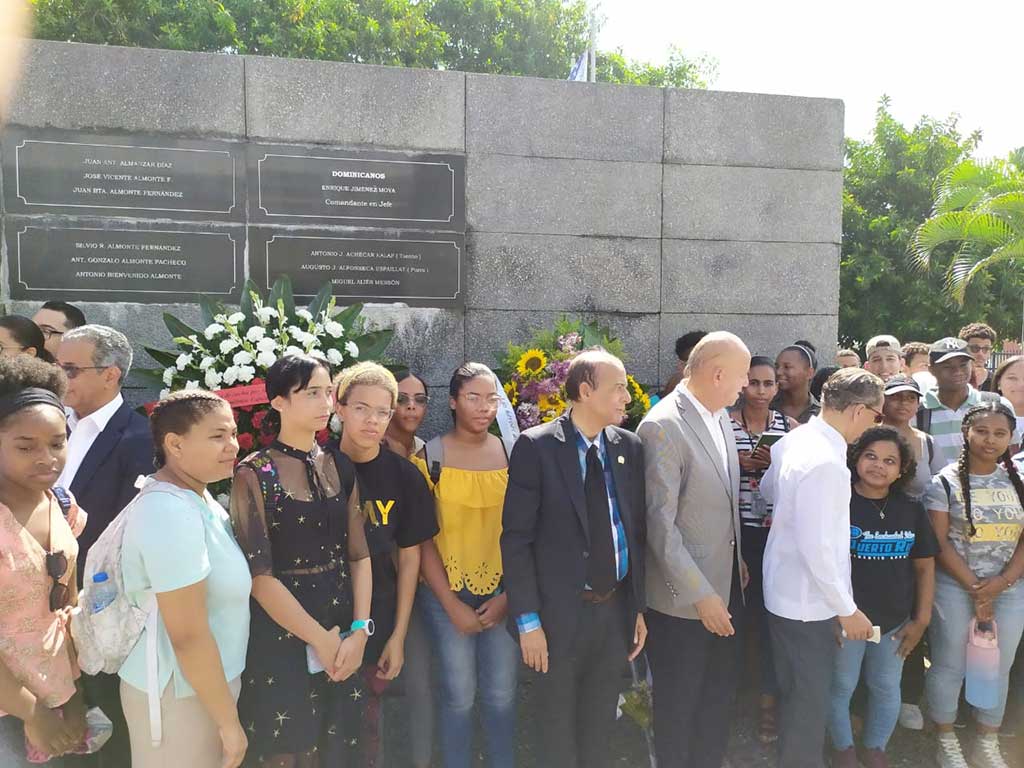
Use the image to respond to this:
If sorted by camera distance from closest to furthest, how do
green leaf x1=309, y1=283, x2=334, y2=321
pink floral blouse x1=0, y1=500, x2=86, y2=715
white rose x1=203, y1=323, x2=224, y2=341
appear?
pink floral blouse x1=0, y1=500, x2=86, y2=715 → white rose x1=203, y1=323, x2=224, y2=341 → green leaf x1=309, y1=283, x2=334, y2=321

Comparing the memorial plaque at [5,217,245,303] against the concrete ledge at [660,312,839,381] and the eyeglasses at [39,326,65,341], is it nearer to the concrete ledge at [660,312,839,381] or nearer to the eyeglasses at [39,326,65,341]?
the eyeglasses at [39,326,65,341]

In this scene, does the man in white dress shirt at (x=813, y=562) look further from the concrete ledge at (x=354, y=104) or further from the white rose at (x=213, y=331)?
the concrete ledge at (x=354, y=104)

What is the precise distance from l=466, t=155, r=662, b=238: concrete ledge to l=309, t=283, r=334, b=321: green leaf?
1.13 metres

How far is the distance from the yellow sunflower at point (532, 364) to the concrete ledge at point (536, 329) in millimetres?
729

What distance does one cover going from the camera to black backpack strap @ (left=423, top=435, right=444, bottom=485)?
10.5 ft

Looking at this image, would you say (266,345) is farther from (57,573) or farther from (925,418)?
(925,418)

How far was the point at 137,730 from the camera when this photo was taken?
85.4 inches

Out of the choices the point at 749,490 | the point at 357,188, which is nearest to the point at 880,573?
the point at 749,490

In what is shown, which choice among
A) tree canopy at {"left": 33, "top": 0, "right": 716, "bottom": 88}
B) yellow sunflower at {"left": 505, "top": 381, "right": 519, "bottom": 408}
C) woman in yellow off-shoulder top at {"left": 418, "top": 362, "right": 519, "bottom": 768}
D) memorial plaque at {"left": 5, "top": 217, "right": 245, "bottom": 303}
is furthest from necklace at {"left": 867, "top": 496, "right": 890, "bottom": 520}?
tree canopy at {"left": 33, "top": 0, "right": 716, "bottom": 88}

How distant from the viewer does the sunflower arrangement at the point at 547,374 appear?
3982 mm

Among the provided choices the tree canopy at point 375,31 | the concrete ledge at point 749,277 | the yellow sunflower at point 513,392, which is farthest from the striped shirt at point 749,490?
the tree canopy at point 375,31

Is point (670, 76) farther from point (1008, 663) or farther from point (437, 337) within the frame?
point (1008, 663)

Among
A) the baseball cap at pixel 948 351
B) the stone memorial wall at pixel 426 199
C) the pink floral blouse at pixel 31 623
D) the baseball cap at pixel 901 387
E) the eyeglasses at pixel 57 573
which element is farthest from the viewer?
the stone memorial wall at pixel 426 199

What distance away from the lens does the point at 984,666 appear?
357 centimetres
